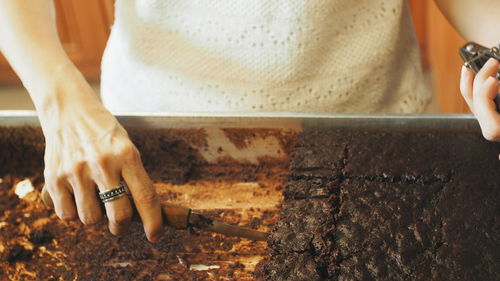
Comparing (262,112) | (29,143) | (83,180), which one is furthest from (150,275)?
(29,143)

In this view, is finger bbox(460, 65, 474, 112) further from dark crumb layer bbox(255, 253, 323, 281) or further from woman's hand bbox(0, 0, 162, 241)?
woman's hand bbox(0, 0, 162, 241)

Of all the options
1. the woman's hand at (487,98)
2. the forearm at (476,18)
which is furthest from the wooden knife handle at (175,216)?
the forearm at (476,18)

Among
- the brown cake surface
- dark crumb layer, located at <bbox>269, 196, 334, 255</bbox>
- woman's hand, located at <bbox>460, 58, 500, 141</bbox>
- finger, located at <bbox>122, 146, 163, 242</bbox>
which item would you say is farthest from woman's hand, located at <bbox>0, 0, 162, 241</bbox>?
woman's hand, located at <bbox>460, 58, 500, 141</bbox>

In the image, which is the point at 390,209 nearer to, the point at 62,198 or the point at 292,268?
the point at 292,268

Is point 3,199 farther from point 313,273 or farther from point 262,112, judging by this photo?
point 313,273

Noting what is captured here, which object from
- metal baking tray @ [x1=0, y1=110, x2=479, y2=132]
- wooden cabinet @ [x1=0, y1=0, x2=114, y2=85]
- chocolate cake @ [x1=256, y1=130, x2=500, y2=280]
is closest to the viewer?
chocolate cake @ [x1=256, y1=130, x2=500, y2=280]
